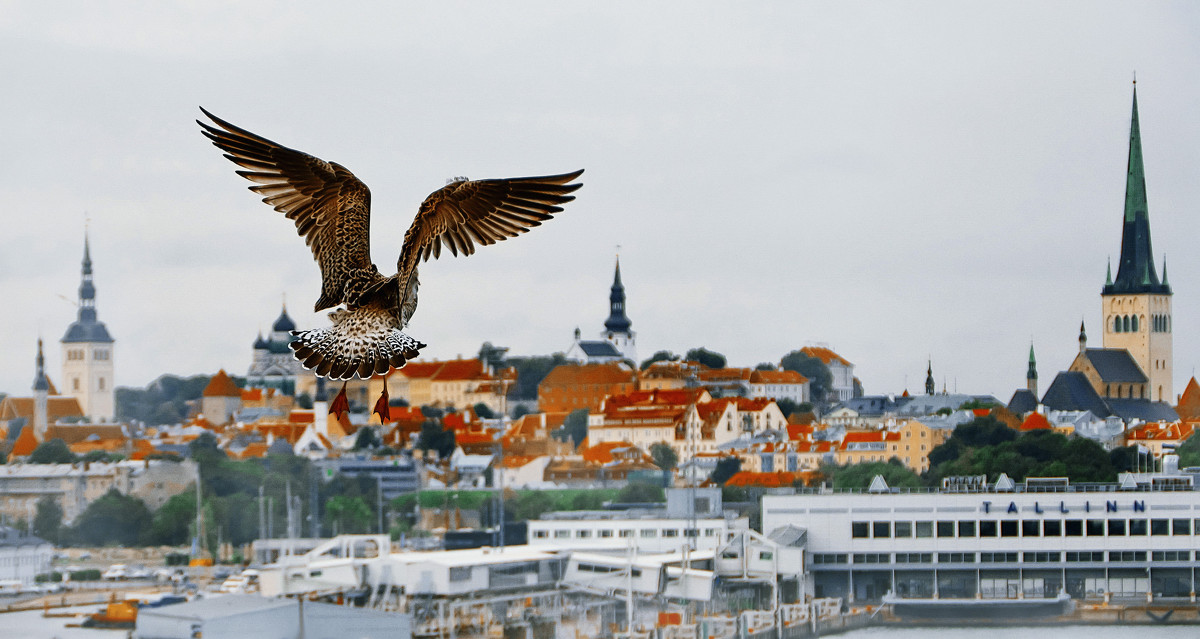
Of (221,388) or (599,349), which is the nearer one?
(221,388)

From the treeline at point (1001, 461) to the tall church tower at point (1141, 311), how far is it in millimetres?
22941

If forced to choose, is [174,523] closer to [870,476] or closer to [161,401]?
[870,476]

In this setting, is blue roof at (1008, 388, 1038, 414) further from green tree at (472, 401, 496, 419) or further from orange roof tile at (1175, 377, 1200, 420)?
green tree at (472, 401, 496, 419)

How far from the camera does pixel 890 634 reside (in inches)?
1023

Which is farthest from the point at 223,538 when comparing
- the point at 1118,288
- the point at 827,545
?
the point at 1118,288

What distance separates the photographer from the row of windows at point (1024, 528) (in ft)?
88.8

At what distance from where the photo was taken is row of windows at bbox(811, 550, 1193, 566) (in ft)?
89.5

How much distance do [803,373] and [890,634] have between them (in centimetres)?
4062

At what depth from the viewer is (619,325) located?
77.4 metres

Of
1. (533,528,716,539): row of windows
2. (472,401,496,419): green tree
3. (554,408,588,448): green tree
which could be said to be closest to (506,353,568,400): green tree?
(472,401,496,419): green tree

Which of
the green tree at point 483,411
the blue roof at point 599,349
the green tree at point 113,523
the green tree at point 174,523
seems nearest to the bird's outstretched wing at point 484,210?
the green tree at point 174,523

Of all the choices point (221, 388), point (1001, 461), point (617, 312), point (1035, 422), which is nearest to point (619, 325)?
point (617, 312)

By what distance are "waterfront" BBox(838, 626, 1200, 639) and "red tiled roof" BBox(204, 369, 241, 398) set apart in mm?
46445

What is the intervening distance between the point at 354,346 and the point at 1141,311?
65.6m
